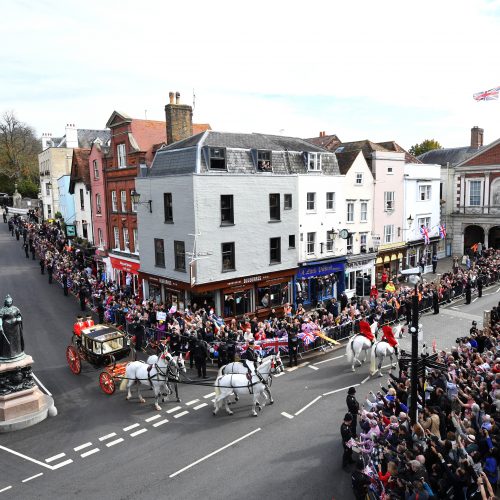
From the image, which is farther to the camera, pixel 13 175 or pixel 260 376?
pixel 13 175

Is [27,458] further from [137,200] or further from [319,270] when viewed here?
[319,270]

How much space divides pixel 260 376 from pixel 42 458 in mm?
6610

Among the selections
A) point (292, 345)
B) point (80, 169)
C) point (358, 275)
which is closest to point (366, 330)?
point (292, 345)

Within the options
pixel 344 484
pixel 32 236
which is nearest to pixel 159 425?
pixel 344 484

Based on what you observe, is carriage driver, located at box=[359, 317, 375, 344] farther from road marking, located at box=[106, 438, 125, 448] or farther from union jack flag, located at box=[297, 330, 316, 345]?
road marking, located at box=[106, 438, 125, 448]

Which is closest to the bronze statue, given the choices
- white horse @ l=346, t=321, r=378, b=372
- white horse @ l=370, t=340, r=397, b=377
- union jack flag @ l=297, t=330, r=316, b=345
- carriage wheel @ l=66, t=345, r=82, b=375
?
carriage wheel @ l=66, t=345, r=82, b=375

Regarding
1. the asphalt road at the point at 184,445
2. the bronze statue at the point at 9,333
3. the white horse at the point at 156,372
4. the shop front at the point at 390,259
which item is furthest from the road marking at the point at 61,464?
the shop front at the point at 390,259

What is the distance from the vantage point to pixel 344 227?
32.3 metres

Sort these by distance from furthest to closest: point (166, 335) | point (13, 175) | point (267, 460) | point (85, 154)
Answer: point (13, 175) → point (85, 154) → point (166, 335) → point (267, 460)

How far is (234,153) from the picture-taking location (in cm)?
2572

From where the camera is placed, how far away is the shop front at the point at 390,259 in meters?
35.5

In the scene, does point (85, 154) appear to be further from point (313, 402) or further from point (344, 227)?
point (313, 402)

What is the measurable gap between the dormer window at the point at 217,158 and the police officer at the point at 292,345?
34.4 ft

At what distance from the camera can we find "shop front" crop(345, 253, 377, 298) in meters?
32.6
